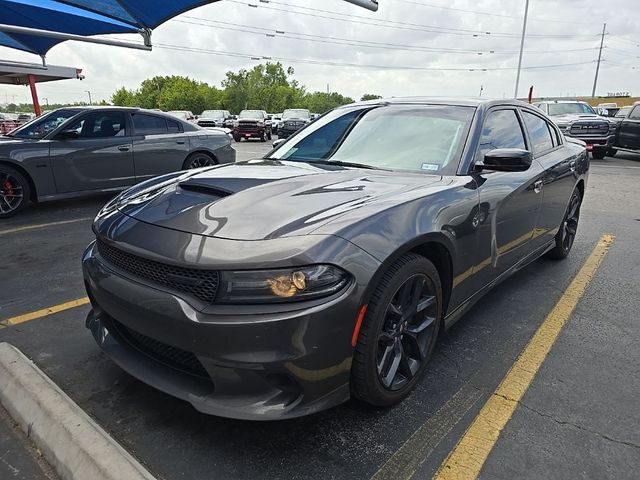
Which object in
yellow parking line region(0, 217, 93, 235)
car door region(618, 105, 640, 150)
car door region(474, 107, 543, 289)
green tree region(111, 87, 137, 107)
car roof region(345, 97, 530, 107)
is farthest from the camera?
green tree region(111, 87, 137, 107)

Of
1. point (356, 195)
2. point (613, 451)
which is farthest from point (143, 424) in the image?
point (613, 451)

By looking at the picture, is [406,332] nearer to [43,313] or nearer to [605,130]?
[43,313]

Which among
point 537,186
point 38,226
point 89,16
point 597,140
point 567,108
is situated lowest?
point 38,226

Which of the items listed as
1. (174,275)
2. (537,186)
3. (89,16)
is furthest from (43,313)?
(89,16)

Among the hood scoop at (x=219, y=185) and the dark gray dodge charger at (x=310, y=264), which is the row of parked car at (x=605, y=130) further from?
the hood scoop at (x=219, y=185)

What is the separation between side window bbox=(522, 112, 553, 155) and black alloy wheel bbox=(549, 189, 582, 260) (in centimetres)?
75

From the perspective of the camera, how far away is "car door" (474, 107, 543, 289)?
2.84 meters

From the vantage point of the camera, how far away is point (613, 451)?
203 cm

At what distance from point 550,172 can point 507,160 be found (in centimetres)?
133

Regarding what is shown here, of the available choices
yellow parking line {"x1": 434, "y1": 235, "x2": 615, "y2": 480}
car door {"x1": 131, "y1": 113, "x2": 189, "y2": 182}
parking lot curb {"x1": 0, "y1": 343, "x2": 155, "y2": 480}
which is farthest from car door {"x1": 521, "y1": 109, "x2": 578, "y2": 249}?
car door {"x1": 131, "y1": 113, "x2": 189, "y2": 182}

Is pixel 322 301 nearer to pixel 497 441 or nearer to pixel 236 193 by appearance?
pixel 236 193

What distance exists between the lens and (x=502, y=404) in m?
2.36

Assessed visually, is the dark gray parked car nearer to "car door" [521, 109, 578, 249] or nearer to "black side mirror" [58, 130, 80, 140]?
"black side mirror" [58, 130, 80, 140]

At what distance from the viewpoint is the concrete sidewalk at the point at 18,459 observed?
6.13ft
